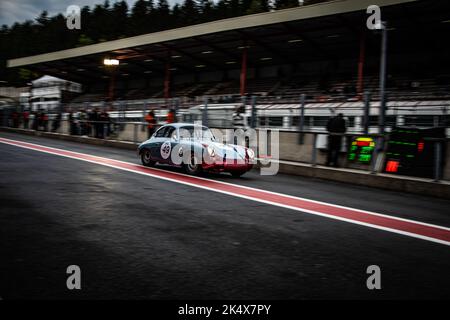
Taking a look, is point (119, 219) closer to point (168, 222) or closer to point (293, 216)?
point (168, 222)

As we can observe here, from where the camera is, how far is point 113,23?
97062 mm

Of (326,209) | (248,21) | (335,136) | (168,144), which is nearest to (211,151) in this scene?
(168,144)

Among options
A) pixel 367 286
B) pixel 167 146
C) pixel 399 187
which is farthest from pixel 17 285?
pixel 399 187

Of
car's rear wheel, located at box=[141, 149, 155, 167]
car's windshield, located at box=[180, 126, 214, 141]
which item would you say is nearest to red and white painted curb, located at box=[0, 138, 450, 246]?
car's windshield, located at box=[180, 126, 214, 141]

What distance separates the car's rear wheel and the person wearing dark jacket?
5.33 m

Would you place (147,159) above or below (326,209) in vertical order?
above

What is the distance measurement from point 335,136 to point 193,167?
4.65 metres

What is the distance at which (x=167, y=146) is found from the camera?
1154 cm

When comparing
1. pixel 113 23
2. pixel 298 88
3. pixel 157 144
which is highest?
pixel 113 23

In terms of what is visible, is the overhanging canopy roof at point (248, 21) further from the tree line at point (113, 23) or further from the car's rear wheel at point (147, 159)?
the tree line at point (113, 23)

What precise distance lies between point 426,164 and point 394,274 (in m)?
7.64

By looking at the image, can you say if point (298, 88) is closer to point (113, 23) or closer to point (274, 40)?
point (274, 40)

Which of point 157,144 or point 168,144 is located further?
point 157,144

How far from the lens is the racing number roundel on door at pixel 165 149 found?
1147 cm
